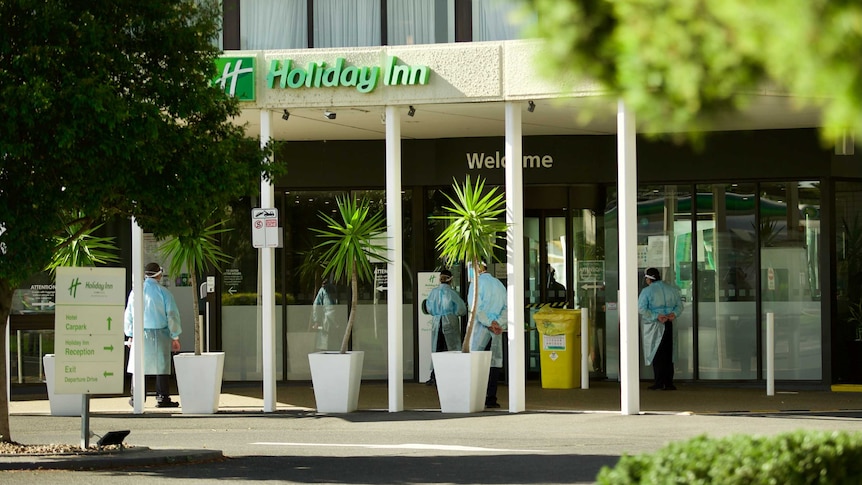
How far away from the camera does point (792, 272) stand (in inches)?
762

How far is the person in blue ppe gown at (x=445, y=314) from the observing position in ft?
62.6

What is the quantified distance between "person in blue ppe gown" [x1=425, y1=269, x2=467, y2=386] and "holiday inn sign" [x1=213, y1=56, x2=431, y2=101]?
4031mm

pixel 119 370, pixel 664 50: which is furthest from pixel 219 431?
pixel 664 50

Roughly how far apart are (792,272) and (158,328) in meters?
9.04

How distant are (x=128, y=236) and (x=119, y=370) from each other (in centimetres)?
896

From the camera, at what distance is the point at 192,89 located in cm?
1240

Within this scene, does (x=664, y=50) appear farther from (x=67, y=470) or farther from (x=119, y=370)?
(x=119, y=370)

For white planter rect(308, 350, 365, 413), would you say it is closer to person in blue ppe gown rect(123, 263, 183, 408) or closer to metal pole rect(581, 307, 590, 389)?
person in blue ppe gown rect(123, 263, 183, 408)

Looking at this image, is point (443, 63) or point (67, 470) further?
point (443, 63)

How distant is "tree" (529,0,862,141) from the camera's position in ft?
10.1

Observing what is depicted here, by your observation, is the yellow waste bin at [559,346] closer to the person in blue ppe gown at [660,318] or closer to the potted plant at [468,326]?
the person in blue ppe gown at [660,318]

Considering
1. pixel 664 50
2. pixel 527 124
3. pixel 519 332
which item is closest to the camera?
pixel 664 50

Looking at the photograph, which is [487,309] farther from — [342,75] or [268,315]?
[342,75]

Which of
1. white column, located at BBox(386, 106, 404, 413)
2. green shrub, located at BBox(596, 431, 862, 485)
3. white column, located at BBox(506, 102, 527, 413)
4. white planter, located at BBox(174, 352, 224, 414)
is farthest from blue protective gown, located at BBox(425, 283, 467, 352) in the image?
green shrub, located at BBox(596, 431, 862, 485)
